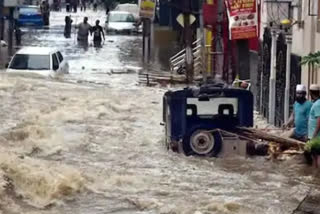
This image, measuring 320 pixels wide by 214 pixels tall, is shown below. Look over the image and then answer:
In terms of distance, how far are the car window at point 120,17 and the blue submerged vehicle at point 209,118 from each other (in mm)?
40392

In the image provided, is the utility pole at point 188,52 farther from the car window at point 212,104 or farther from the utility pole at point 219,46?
the car window at point 212,104

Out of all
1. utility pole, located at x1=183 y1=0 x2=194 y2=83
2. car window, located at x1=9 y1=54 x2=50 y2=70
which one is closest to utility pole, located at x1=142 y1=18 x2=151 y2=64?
utility pole, located at x1=183 y1=0 x2=194 y2=83

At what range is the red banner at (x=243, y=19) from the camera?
2191 centimetres

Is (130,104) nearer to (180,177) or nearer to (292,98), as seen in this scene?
(292,98)

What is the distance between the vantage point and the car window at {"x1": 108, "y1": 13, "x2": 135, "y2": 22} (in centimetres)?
5534

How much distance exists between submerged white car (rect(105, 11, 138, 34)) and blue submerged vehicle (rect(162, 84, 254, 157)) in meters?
39.6

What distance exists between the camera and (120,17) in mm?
55438

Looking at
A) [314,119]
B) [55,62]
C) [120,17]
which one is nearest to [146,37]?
[55,62]

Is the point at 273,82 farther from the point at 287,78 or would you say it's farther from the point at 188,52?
the point at 188,52

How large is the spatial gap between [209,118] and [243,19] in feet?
23.9

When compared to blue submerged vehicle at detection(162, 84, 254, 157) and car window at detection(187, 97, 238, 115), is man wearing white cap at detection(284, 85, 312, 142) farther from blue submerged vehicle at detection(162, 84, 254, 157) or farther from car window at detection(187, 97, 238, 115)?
car window at detection(187, 97, 238, 115)

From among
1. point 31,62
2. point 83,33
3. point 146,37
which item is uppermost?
point 83,33

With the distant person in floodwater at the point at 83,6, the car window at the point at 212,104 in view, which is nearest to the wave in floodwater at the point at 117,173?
the car window at the point at 212,104

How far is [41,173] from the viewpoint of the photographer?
13016 millimetres
